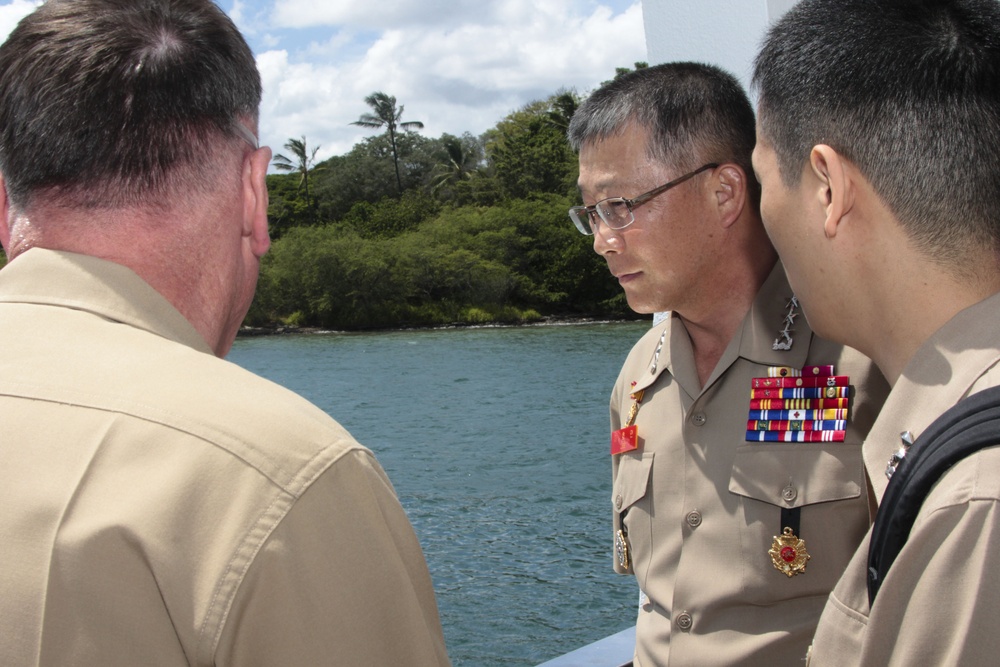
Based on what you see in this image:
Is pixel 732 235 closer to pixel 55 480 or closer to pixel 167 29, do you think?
pixel 167 29

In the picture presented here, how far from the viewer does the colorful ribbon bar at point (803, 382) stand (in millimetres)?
1604

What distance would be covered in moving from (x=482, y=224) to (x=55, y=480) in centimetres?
4660

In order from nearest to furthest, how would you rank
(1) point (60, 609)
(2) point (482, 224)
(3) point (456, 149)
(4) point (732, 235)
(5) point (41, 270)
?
(1) point (60, 609)
(5) point (41, 270)
(4) point (732, 235)
(2) point (482, 224)
(3) point (456, 149)

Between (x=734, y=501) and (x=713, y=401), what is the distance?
0.20 m

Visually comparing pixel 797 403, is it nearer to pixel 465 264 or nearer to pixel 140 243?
pixel 140 243

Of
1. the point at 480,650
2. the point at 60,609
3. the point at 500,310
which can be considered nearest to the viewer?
the point at 60,609

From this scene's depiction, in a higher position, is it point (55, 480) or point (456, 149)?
point (456, 149)

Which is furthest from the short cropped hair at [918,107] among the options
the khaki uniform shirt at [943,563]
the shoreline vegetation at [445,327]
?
the shoreline vegetation at [445,327]

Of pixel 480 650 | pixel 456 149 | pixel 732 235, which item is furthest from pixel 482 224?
pixel 732 235

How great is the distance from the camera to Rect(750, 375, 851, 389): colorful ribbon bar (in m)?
1.60

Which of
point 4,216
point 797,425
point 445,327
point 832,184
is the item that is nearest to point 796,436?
point 797,425

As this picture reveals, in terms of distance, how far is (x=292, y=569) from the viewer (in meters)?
0.76

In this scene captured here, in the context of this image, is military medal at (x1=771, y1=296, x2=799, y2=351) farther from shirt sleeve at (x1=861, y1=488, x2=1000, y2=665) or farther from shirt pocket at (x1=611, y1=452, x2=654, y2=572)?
shirt sleeve at (x1=861, y1=488, x2=1000, y2=665)

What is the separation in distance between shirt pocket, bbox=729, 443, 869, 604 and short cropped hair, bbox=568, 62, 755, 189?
57cm
